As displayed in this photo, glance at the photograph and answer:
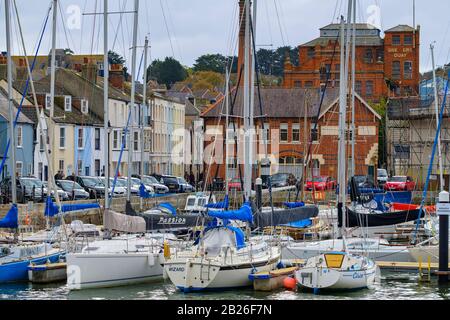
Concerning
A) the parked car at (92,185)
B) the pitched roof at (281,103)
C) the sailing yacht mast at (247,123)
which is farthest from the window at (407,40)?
the sailing yacht mast at (247,123)

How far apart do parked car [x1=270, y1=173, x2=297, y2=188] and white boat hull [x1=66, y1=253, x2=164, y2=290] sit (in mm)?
42484

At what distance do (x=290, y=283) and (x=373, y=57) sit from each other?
294ft

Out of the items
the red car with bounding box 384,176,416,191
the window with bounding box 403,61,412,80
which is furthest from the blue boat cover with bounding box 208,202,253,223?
the window with bounding box 403,61,412,80

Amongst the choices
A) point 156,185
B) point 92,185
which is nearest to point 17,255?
point 92,185

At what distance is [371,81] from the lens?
112625 mm

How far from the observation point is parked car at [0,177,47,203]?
2201 inches

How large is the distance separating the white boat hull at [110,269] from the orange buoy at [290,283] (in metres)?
4.35

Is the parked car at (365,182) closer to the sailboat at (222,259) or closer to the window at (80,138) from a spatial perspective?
the window at (80,138)

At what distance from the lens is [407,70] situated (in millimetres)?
121438

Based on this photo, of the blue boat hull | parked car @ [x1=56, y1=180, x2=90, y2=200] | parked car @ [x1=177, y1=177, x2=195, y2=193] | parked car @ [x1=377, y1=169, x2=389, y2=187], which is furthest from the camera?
parked car @ [x1=377, y1=169, x2=389, y2=187]

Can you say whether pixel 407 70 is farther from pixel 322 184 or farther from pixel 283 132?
pixel 322 184

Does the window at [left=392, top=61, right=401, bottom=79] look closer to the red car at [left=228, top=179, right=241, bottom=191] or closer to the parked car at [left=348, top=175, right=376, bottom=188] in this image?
the parked car at [left=348, top=175, right=376, bottom=188]

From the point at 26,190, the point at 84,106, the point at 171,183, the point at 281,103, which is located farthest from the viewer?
the point at 281,103
